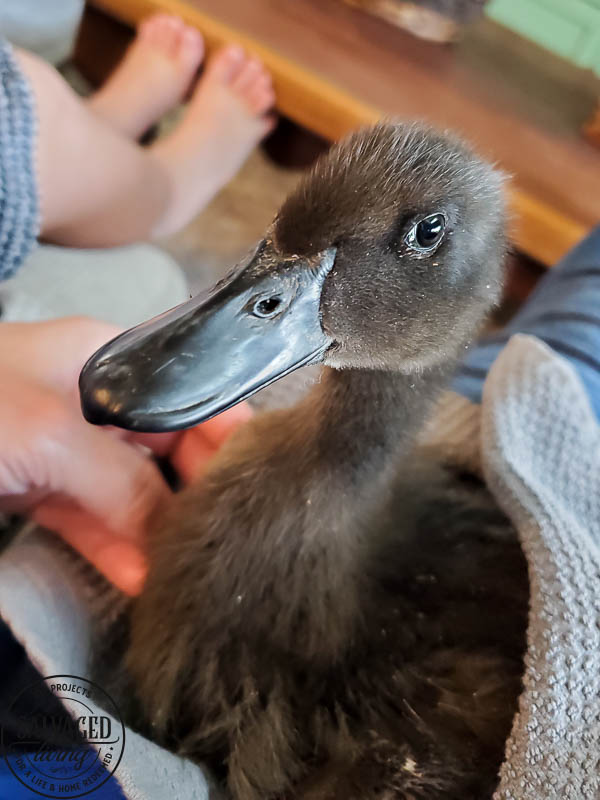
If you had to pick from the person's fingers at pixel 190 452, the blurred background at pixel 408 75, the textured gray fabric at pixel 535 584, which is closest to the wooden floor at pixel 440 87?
the blurred background at pixel 408 75

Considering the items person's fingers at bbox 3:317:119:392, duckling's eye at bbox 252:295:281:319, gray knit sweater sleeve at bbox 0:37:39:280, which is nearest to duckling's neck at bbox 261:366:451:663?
duckling's eye at bbox 252:295:281:319

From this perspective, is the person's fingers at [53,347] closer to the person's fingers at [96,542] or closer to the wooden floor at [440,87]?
the person's fingers at [96,542]

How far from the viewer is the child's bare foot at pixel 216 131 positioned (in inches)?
42.6

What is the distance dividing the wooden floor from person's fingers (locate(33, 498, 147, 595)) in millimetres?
709

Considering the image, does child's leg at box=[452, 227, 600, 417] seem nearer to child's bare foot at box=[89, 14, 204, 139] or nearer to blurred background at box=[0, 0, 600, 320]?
blurred background at box=[0, 0, 600, 320]

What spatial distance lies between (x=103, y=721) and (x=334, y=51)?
1018 mm

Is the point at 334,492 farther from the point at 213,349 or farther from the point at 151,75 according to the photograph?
the point at 151,75

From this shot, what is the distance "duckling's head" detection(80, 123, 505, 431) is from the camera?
1.24 ft

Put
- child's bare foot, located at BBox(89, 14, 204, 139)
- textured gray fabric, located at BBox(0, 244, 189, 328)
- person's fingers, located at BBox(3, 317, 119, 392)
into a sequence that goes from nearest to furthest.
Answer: person's fingers, located at BBox(3, 317, 119, 392), textured gray fabric, located at BBox(0, 244, 189, 328), child's bare foot, located at BBox(89, 14, 204, 139)

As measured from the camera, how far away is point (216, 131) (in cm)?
115

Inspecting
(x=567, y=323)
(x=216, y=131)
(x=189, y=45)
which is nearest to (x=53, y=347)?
(x=567, y=323)

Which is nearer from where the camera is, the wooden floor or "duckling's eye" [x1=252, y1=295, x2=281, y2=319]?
"duckling's eye" [x1=252, y1=295, x2=281, y2=319]

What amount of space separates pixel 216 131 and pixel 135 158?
0.26 m

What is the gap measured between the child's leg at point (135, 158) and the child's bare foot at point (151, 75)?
0.14ft
